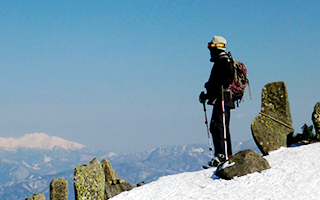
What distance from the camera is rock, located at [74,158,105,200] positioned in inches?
412

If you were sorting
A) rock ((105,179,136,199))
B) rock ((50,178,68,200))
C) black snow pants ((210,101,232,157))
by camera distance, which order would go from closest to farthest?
rock ((50,178,68,200)) → rock ((105,179,136,199)) → black snow pants ((210,101,232,157))

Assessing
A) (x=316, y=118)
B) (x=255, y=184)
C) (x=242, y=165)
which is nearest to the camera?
(x=255, y=184)

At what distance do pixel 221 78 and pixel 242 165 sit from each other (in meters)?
3.46

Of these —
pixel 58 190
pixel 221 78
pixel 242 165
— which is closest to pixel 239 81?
pixel 221 78

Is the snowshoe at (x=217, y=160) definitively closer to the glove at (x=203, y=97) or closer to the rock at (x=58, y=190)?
the glove at (x=203, y=97)

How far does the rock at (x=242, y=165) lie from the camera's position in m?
10.4

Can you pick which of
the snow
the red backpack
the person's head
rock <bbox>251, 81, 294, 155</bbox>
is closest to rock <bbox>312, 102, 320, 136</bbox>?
rock <bbox>251, 81, 294, 155</bbox>

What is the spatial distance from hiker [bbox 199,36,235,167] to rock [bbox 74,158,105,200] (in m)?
3.89

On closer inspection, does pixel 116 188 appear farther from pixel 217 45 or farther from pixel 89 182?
pixel 217 45

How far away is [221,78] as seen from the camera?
41.3 ft

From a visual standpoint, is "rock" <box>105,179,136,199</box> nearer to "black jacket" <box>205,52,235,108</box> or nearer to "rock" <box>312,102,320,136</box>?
"black jacket" <box>205,52,235,108</box>

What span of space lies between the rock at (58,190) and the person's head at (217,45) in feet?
22.7

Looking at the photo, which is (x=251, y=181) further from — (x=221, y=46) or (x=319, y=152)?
(x=221, y=46)

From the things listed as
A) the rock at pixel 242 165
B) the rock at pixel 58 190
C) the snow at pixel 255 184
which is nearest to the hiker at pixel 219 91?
the snow at pixel 255 184
